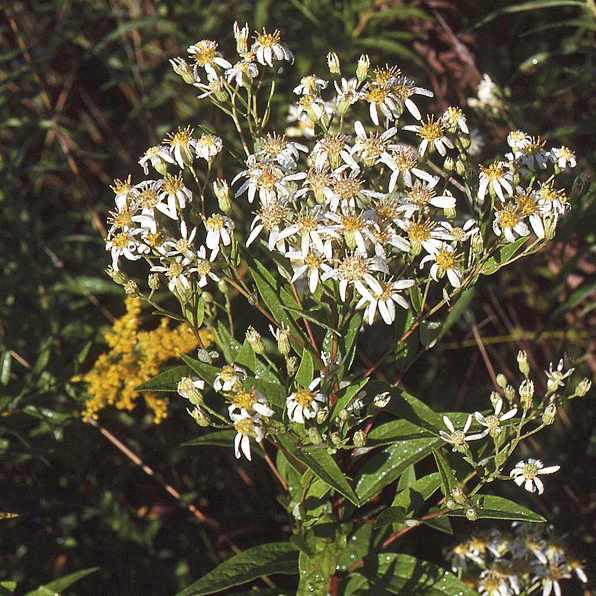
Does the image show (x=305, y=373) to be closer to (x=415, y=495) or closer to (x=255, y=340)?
(x=255, y=340)

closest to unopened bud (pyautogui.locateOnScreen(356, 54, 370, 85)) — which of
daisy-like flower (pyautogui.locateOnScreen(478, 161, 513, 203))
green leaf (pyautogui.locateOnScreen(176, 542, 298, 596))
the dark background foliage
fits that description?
daisy-like flower (pyautogui.locateOnScreen(478, 161, 513, 203))

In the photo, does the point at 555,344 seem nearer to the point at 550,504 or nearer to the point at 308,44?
the point at 550,504

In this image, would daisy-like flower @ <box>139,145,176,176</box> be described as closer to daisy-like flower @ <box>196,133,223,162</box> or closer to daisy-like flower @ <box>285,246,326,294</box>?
daisy-like flower @ <box>196,133,223,162</box>

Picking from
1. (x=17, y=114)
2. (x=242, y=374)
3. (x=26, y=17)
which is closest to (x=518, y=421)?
(x=242, y=374)

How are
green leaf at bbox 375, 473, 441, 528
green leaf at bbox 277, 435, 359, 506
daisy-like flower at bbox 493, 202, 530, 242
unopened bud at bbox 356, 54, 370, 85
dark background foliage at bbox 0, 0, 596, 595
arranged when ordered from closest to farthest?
1. green leaf at bbox 277, 435, 359, 506
2. daisy-like flower at bbox 493, 202, 530, 242
3. green leaf at bbox 375, 473, 441, 528
4. unopened bud at bbox 356, 54, 370, 85
5. dark background foliage at bbox 0, 0, 596, 595

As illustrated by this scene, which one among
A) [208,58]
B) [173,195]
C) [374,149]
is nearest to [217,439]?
[173,195]

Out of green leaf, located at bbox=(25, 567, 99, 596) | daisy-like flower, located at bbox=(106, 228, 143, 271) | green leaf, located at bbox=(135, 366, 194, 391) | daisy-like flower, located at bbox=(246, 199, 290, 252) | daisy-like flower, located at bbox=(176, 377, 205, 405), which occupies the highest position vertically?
daisy-like flower, located at bbox=(106, 228, 143, 271)
